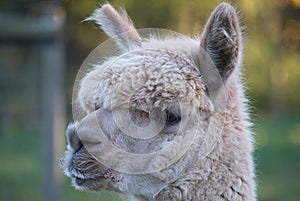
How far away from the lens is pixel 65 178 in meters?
10.6

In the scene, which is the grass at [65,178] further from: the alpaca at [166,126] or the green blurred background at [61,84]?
the alpaca at [166,126]

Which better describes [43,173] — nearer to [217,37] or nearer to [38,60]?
[38,60]

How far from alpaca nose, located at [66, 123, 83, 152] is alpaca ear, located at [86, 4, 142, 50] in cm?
72

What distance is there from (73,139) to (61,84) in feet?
18.2

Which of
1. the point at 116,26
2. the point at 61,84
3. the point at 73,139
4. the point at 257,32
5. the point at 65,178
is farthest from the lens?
the point at 257,32

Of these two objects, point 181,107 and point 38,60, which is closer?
point 181,107

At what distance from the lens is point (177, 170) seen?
356cm

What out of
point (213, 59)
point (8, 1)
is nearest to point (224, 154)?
point (213, 59)

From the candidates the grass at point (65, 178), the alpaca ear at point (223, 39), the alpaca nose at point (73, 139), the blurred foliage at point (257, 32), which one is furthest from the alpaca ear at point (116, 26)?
the blurred foliage at point (257, 32)

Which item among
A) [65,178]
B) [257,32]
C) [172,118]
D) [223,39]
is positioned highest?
[257,32]

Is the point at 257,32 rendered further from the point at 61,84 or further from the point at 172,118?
the point at 172,118

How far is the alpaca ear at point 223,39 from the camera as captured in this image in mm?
3467

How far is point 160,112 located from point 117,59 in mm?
333

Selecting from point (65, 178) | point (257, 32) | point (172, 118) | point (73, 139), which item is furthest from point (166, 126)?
point (257, 32)
